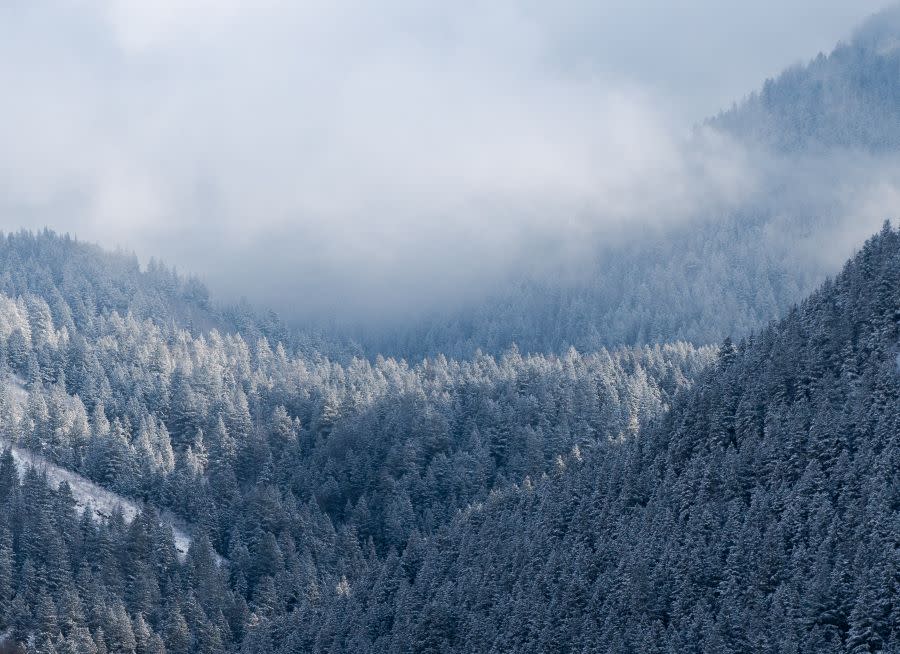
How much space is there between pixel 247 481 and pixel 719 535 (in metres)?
108

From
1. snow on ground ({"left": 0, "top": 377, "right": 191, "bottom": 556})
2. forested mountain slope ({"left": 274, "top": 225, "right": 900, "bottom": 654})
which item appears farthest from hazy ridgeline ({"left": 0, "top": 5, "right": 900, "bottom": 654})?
snow on ground ({"left": 0, "top": 377, "right": 191, "bottom": 556})

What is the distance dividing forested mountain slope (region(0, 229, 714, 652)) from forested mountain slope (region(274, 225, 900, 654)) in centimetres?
1934

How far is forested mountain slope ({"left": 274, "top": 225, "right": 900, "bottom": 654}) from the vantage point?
239 ft

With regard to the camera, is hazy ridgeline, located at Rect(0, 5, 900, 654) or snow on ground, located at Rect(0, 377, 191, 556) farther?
snow on ground, located at Rect(0, 377, 191, 556)

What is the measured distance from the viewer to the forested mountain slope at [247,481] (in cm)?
13250

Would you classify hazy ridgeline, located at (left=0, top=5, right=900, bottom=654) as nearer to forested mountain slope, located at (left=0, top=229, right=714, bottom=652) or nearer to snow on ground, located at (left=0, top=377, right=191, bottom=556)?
forested mountain slope, located at (left=0, top=229, right=714, bottom=652)

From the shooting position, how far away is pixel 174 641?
126438 millimetres

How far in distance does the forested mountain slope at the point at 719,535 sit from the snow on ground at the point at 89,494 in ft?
133

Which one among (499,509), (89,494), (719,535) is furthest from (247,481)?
(719,535)

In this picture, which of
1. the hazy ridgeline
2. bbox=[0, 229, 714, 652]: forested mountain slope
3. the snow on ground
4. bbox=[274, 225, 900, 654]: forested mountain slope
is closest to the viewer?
→ bbox=[274, 225, 900, 654]: forested mountain slope

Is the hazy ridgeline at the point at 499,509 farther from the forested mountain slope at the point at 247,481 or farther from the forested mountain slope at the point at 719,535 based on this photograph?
the forested mountain slope at the point at 247,481

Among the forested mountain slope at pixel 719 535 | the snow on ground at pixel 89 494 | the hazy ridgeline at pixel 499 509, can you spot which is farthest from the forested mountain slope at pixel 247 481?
the forested mountain slope at pixel 719 535

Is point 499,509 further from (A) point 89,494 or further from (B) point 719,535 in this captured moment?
(A) point 89,494

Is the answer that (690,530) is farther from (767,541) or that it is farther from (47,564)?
(47,564)
